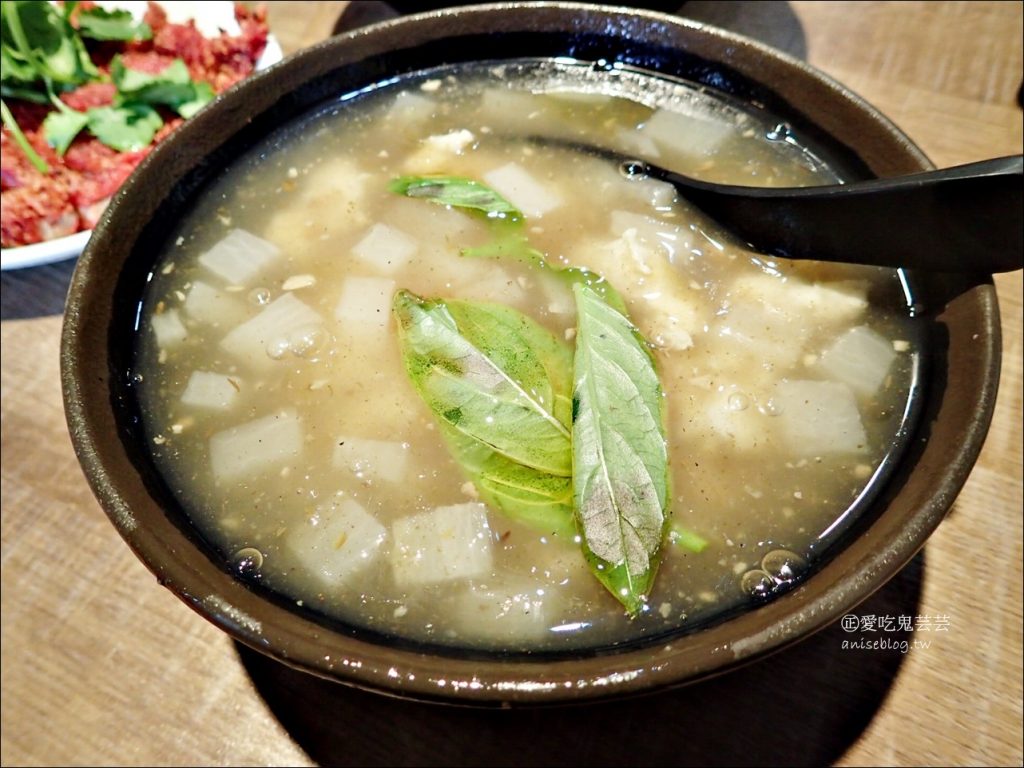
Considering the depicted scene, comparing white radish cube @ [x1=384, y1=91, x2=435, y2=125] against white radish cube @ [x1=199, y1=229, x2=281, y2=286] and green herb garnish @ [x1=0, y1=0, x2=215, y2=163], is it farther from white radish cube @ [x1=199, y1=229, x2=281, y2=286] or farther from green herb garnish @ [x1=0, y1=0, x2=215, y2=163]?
green herb garnish @ [x1=0, y1=0, x2=215, y2=163]

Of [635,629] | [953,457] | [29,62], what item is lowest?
[29,62]

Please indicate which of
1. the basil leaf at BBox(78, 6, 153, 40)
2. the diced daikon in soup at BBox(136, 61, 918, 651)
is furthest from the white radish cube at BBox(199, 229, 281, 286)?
the basil leaf at BBox(78, 6, 153, 40)

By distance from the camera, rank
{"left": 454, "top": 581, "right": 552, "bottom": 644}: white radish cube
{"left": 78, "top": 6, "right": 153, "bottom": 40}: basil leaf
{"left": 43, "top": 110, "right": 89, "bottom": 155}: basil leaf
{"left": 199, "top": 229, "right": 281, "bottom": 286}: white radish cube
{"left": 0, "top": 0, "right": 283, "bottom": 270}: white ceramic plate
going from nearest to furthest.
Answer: {"left": 454, "top": 581, "right": 552, "bottom": 644}: white radish cube < {"left": 199, "top": 229, "right": 281, "bottom": 286}: white radish cube < {"left": 0, "top": 0, "right": 283, "bottom": 270}: white ceramic plate < {"left": 43, "top": 110, "right": 89, "bottom": 155}: basil leaf < {"left": 78, "top": 6, "right": 153, "bottom": 40}: basil leaf

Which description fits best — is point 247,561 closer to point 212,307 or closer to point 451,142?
point 212,307

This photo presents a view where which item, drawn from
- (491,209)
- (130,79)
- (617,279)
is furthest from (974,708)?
(130,79)

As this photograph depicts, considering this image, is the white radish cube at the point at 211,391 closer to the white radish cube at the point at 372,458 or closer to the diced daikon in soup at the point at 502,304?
the diced daikon in soup at the point at 502,304

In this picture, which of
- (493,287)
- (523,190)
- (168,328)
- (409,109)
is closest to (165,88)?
(409,109)

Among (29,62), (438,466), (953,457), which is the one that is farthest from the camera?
(29,62)

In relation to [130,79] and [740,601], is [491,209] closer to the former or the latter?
[740,601]
